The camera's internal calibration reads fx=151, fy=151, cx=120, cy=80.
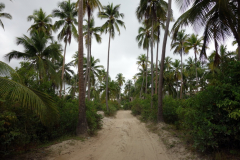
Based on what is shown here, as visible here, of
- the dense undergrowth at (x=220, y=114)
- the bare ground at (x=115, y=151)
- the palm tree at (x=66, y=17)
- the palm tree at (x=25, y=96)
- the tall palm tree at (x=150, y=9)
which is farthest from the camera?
the palm tree at (x=66, y=17)

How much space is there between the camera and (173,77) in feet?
98.5

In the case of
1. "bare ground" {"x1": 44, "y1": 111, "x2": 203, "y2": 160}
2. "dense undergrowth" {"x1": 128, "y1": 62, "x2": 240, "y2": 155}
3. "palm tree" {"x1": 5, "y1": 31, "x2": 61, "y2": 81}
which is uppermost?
"palm tree" {"x1": 5, "y1": 31, "x2": 61, "y2": 81}

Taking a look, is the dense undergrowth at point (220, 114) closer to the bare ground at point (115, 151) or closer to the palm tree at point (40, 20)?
the bare ground at point (115, 151)

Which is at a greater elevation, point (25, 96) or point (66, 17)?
point (66, 17)

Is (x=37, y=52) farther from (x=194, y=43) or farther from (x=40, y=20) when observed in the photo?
(x=194, y=43)

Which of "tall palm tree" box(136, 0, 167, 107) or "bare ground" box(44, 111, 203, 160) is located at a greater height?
"tall palm tree" box(136, 0, 167, 107)

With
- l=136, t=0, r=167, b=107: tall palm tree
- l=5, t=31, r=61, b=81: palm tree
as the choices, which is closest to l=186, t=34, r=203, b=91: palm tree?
l=136, t=0, r=167, b=107: tall palm tree

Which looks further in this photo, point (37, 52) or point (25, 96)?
point (37, 52)

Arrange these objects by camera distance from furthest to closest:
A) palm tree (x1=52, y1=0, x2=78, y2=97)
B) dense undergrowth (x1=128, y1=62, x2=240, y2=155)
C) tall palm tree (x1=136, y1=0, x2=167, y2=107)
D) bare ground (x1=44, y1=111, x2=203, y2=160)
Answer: palm tree (x1=52, y1=0, x2=78, y2=97) < tall palm tree (x1=136, y1=0, x2=167, y2=107) < bare ground (x1=44, y1=111, x2=203, y2=160) < dense undergrowth (x1=128, y1=62, x2=240, y2=155)

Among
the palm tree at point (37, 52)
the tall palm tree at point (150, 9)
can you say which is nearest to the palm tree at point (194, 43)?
the tall palm tree at point (150, 9)

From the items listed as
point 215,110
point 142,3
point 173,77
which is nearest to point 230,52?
point 215,110

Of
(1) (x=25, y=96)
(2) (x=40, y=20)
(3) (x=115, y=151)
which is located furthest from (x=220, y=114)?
(2) (x=40, y=20)

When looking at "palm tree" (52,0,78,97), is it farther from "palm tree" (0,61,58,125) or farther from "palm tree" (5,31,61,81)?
"palm tree" (0,61,58,125)

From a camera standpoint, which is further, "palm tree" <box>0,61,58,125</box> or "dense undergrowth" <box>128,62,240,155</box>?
"dense undergrowth" <box>128,62,240,155</box>
